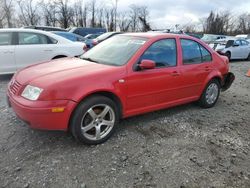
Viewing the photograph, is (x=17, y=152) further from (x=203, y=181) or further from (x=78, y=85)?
(x=203, y=181)

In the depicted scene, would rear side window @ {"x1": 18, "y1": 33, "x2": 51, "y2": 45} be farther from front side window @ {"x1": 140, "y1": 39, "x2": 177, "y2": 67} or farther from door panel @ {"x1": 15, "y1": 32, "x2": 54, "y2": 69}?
front side window @ {"x1": 140, "y1": 39, "x2": 177, "y2": 67}

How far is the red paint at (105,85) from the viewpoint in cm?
324

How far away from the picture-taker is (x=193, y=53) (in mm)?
4891

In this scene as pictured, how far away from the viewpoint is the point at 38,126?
10.8 ft

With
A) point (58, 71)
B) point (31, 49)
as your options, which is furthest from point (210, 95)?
point (31, 49)

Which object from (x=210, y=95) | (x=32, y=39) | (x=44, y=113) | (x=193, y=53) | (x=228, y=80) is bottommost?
(x=210, y=95)

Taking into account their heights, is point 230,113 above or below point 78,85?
below

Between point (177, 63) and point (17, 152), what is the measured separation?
2.83 meters

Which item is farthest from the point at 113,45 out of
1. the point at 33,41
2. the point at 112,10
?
the point at 112,10

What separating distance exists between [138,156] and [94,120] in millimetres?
758

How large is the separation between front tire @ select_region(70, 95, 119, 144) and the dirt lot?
0.47 ft

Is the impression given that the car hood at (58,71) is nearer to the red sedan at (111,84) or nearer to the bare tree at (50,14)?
the red sedan at (111,84)

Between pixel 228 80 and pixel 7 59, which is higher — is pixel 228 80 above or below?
below

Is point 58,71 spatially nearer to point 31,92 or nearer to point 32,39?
point 31,92
